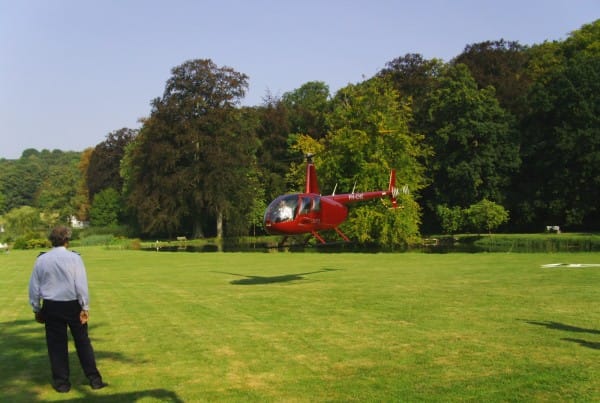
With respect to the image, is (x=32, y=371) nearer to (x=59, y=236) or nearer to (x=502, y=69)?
(x=59, y=236)

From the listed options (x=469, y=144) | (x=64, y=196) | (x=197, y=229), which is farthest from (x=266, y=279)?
(x=64, y=196)

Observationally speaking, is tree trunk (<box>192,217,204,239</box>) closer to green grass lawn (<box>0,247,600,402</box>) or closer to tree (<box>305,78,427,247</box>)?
tree (<box>305,78,427,247</box>)

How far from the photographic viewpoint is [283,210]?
20062 millimetres

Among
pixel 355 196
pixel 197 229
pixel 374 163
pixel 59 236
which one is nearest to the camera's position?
pixel 59 236

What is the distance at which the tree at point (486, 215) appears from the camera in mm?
53000

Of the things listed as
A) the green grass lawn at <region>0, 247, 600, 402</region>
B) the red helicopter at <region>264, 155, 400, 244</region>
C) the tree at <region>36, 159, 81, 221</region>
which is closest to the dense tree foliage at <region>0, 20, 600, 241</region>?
the red helicopter at <region>264, 155, 400, 244</region>

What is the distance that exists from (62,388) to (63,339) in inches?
24.9

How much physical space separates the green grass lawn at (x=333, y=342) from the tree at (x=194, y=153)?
43.8 m

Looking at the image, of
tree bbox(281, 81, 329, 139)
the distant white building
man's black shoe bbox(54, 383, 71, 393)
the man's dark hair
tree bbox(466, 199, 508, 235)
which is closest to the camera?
man's black shoe bbox(54, 383, 71, 393)

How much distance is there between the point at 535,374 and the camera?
777cm

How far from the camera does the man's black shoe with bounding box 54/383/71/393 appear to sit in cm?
757

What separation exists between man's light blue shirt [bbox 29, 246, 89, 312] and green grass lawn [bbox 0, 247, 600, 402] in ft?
4.02

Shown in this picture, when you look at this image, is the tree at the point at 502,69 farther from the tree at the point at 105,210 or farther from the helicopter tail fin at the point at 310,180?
the tree at the point at 105,210

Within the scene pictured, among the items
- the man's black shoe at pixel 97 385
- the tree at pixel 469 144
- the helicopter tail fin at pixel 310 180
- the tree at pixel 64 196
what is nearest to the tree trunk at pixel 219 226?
the tree at pixel 469 144
